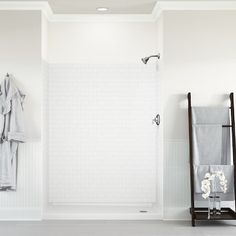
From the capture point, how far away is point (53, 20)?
6.37 meters

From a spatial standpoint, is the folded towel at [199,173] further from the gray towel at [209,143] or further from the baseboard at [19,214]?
the baseboard at [19,214]

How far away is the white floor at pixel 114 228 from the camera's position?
522 cm

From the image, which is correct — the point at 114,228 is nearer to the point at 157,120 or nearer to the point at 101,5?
the point at 157,120

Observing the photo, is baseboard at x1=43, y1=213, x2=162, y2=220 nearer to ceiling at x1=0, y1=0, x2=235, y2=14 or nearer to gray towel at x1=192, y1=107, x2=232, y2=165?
gray towel at x1=192, y1=107, x2=232, y2=165

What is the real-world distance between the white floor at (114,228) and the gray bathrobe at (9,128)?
542 mm

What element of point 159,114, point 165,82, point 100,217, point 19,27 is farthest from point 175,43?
point 100,217

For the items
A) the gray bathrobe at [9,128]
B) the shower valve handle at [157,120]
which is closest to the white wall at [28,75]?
the gray bathrobe at [9,128]

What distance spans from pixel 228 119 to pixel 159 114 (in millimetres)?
840

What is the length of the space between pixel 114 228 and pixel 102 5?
2.57 metres

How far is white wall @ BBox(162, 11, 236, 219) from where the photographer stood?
5871mm

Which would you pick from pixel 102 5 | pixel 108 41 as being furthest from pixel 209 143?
pixel 102 5

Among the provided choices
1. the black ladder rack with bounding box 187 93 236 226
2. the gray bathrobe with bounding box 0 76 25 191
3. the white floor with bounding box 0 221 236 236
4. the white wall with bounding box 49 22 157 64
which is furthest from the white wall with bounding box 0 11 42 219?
the black ladder rack with bounding box 187 93 236 226

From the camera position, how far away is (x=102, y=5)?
587 cm

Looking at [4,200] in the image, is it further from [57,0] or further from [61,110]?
[57,0]
